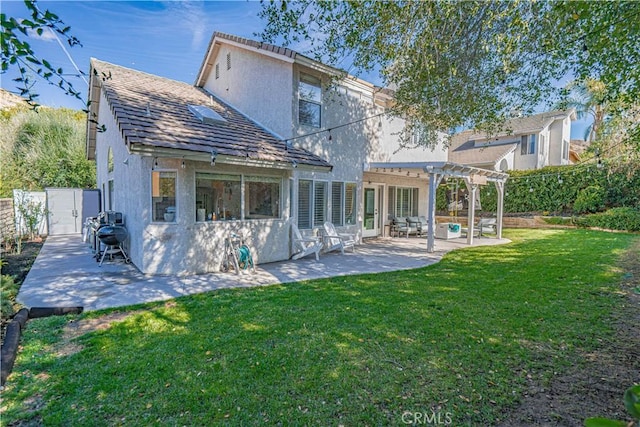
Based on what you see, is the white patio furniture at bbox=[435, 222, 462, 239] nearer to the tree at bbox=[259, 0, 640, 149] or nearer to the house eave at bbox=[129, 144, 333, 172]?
the tree at bbox=[259, 0, 640, 149]

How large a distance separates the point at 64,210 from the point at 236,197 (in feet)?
43.0

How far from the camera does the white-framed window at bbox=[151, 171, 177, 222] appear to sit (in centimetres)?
814

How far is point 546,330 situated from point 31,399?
6.48 m

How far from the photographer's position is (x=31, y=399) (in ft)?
10.8

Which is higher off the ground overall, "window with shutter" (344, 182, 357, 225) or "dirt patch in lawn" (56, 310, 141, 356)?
"window with shutter" (344, 182, 357, 225)

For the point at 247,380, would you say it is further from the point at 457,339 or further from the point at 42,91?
the point at 42,91

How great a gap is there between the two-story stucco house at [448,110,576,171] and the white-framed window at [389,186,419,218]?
10.0 metres

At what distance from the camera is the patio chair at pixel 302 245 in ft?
34.4

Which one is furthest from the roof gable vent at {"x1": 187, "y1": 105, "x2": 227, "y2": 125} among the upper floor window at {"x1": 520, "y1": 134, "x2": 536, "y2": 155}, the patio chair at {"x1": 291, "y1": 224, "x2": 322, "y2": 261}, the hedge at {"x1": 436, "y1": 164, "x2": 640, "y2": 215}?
the upper floor window at {"x1": 520, "y1": 134, "x2": 536, "y2": 155}

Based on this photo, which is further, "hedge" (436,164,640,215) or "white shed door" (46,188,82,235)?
"hedge" (436,164,640,215)

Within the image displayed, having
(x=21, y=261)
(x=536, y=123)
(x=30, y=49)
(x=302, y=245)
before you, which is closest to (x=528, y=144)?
(x=536, y=123)

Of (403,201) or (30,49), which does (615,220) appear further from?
(30,49)

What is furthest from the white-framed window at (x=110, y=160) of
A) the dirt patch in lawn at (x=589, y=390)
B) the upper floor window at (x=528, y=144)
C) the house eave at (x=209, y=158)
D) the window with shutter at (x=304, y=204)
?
the upper floor window at (x=528, y=144)

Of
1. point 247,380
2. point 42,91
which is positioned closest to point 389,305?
point 247,380
